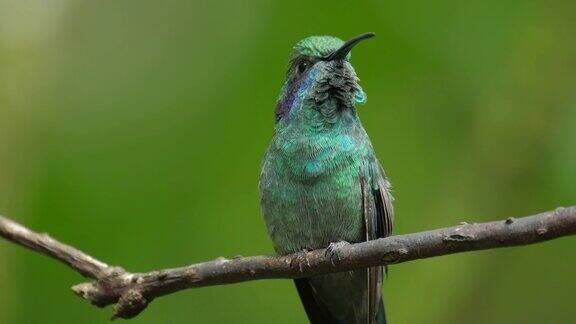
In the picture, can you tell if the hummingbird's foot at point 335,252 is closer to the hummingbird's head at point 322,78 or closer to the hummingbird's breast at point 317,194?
the hummingbird's breast at point 317,194

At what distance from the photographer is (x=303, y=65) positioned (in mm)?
4695

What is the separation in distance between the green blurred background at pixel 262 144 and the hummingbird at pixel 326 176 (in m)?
0.36

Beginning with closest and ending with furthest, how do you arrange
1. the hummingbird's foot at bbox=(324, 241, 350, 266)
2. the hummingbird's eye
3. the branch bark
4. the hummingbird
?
the branch bark
the hummingbird's foot at bbox=(324, 241, 350, 266)
the hummingbird
the hummingbird's eye

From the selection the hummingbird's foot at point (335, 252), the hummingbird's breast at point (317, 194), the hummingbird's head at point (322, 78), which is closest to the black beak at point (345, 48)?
the hummingbird's head at point (322, 78)

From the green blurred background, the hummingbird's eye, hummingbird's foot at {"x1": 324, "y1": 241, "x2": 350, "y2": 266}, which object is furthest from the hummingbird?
hummingbird's foot at {"x1": 324, "y1": 241, "x2": 350, "y2": 266}

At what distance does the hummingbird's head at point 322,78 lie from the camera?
14.3 feet

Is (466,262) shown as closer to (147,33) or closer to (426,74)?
(426,74)

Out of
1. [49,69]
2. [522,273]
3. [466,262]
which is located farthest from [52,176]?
[522,273]

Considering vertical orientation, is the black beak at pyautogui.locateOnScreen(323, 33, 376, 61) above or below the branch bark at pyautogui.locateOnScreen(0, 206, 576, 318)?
above

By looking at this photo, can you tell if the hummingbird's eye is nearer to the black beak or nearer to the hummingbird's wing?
the black beak

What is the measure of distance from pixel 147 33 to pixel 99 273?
139cm

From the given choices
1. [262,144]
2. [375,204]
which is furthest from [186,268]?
[375,204]

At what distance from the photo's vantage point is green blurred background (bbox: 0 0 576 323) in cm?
334

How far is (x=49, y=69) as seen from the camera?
3.48 metres
